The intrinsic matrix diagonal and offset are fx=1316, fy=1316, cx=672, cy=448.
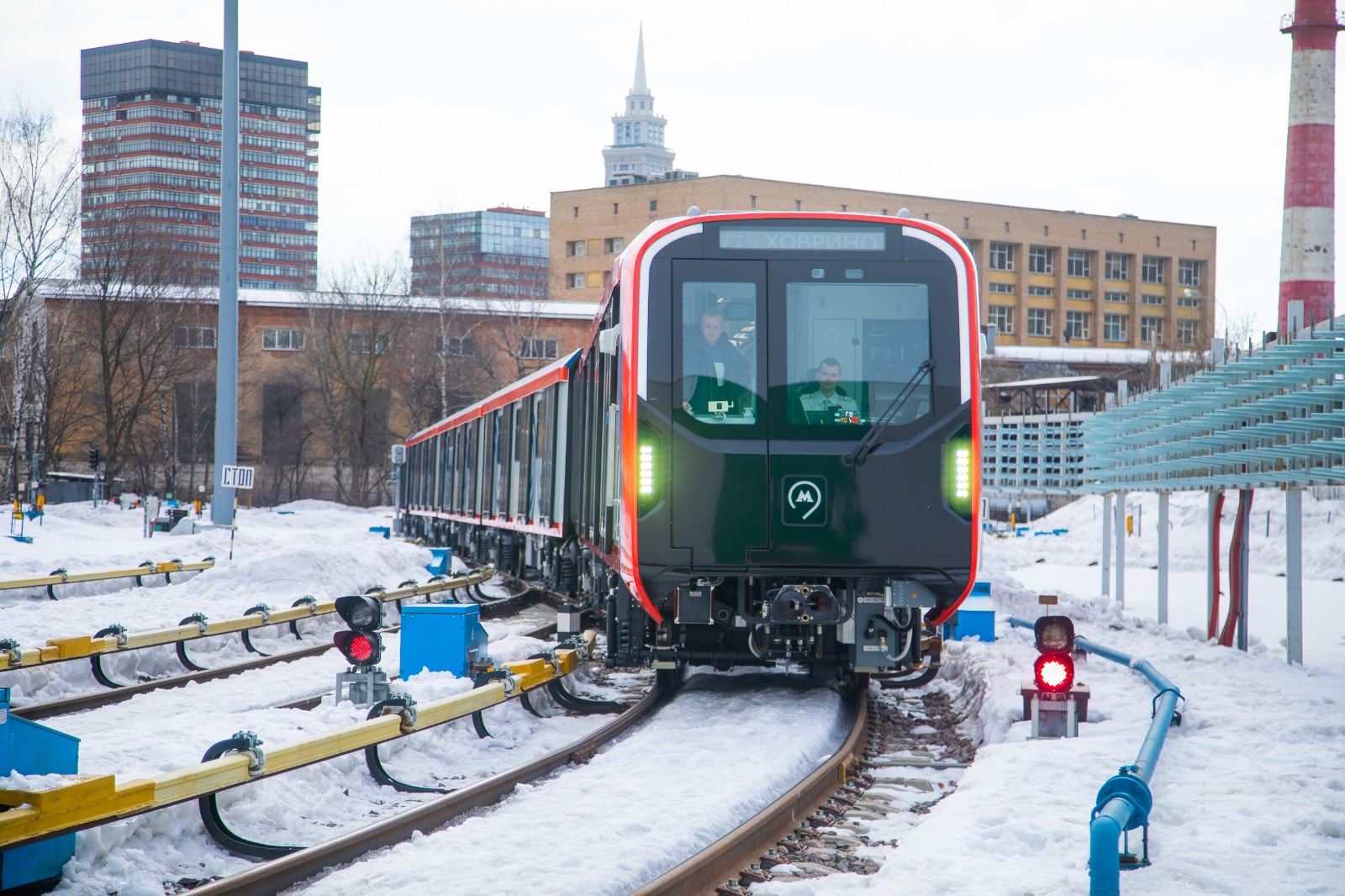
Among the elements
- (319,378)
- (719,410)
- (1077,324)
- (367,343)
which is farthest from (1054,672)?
(1077,324)

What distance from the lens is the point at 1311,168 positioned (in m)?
33.5

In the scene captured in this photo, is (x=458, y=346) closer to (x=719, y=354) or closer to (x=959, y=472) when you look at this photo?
(x=719, y=354)

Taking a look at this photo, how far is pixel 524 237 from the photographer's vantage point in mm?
166250

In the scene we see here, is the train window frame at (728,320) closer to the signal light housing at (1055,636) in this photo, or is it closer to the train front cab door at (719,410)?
the train front cab door at (719,410)

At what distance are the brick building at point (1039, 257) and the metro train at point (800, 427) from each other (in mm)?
71738

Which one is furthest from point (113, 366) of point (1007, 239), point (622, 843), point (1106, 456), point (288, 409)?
point (1007, 239)

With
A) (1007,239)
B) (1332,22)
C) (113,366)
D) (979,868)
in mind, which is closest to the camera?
(979,868)

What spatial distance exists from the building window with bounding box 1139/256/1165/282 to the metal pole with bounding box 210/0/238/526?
7460 cm

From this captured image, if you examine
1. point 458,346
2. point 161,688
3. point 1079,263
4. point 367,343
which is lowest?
point 161,688

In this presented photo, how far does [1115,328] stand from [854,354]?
83933mm

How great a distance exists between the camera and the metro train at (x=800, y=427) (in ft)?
28.7

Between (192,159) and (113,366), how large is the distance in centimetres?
12725

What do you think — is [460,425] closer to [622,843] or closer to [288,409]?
[622,843]

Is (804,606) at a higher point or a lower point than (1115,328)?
lower
